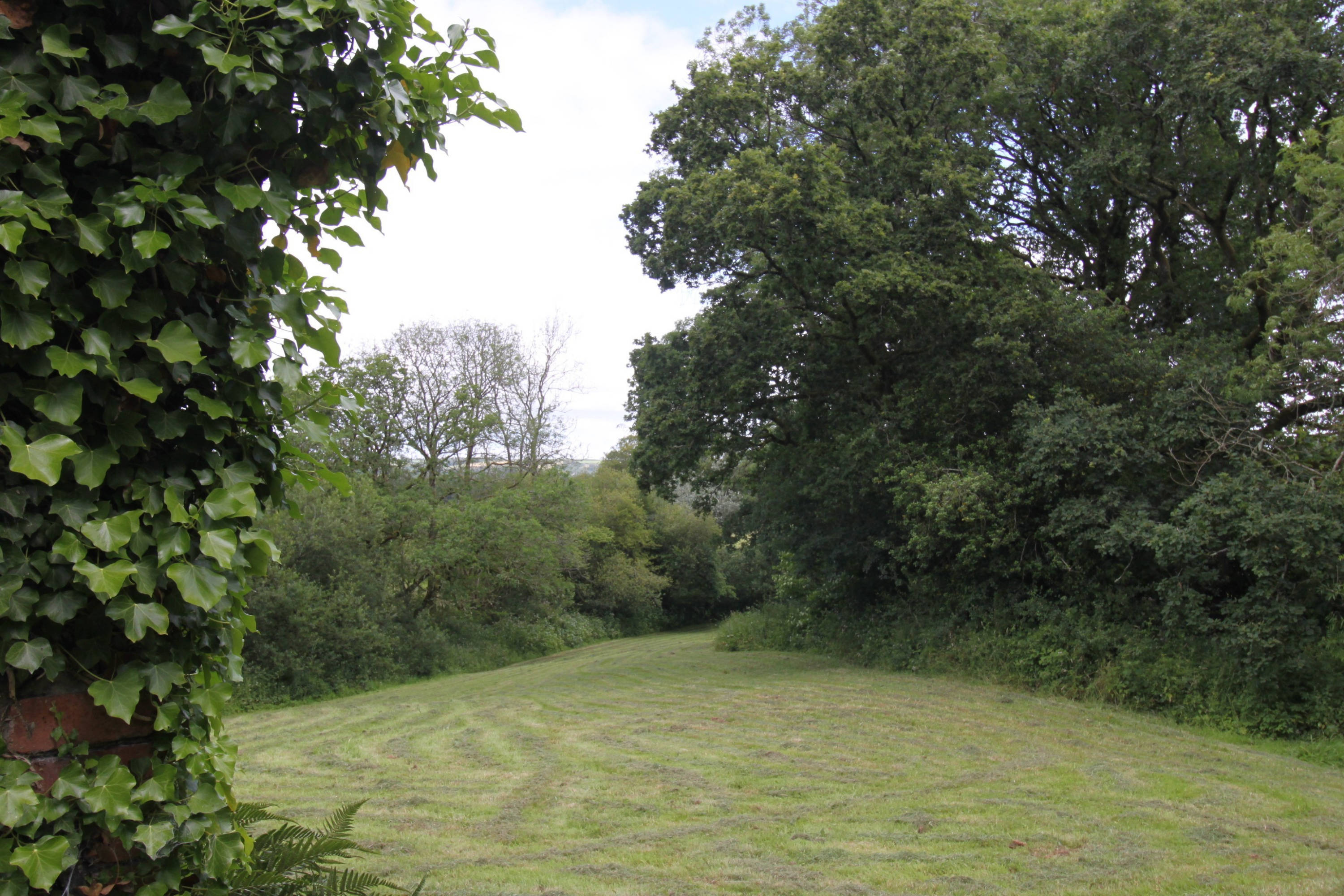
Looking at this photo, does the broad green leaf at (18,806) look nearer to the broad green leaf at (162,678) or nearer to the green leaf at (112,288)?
the broad green leaf at (162,678)

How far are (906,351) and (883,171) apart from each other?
3080mm

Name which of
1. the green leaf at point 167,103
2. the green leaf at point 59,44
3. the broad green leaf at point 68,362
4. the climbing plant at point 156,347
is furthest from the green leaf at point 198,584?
the green leaf at point 167,103

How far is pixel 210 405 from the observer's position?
70.5 inches

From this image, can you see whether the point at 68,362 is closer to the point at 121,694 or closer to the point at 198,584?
the point at 198,584

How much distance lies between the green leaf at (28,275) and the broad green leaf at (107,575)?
16.5 inches

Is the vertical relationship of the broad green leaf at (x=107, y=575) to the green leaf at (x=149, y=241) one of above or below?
below

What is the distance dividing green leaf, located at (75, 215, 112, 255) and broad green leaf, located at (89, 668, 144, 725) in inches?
32.4

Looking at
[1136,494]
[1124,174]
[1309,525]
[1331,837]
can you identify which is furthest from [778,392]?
[1331,837]

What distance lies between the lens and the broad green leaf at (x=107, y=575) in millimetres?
1580

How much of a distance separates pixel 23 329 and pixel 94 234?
0.71 ft

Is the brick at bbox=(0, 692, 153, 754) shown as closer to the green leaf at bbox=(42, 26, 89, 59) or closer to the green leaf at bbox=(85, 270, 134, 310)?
the green leaf at bbox=(42, 26, 89, 59)

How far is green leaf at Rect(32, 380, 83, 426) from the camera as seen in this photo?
1.60 meters

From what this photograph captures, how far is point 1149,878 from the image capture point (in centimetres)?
490

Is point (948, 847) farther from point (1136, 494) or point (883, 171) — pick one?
point (883, 171)
